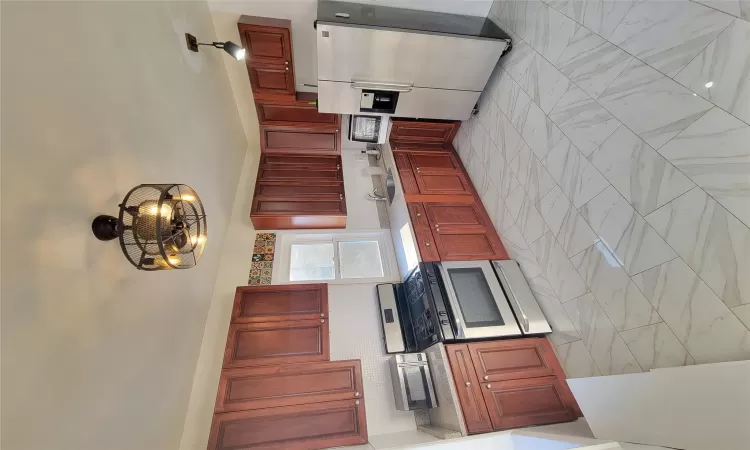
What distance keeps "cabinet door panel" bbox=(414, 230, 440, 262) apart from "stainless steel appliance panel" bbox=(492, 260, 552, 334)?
432 millimetres

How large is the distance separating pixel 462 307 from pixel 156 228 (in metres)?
1.68

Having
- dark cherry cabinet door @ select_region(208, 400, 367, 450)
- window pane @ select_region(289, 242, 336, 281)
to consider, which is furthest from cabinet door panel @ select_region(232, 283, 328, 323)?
dark cherry cabinet door @ select_region(208, 400, 367, 450)

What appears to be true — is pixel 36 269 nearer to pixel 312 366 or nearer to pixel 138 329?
pixel 138 329

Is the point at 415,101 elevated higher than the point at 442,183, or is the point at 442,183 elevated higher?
the point at 415,101

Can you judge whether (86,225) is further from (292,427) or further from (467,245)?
(467,245)

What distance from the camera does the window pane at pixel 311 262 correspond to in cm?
253

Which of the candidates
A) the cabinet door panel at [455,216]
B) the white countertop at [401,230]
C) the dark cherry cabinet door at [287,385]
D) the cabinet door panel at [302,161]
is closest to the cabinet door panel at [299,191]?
the cabinet door panel at [302,161]

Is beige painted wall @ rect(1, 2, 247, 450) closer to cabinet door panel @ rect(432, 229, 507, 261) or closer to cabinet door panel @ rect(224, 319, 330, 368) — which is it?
cabinet door panel @ rect(224, 319, 330, 368)

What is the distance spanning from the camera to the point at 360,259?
2703 millimetres

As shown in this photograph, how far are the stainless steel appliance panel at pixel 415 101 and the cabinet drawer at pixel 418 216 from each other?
31.4 inches

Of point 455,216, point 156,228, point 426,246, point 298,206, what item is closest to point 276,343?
point 298,206

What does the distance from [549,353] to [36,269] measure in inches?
91.2

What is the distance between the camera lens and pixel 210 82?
206cm

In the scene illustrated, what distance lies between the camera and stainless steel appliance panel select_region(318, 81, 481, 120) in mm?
2229
